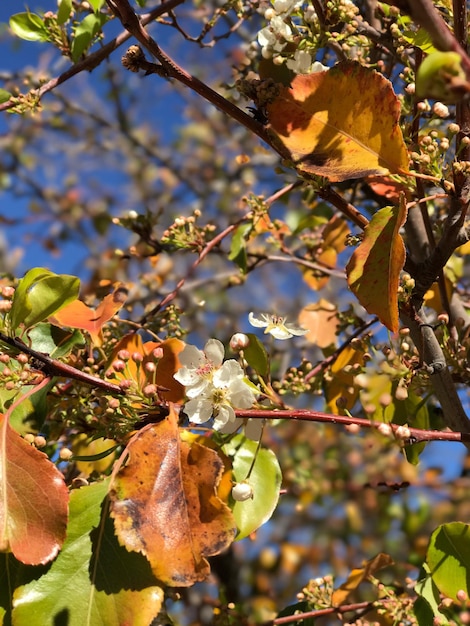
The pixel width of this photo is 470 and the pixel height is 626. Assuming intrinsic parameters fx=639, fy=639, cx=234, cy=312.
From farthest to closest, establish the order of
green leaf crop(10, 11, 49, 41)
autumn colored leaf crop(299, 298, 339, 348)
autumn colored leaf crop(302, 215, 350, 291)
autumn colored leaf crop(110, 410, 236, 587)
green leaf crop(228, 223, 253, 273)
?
autumn colored leaf crop(302, 215, 350, 291) → autumn colored leaf crop(299, 298, 339, 348) → green leaf crop(228, 223, 253, 273) → green leaf crop(10, 11, 49, 41) → autumn colored leaf crop(110, 410, 236, 587)

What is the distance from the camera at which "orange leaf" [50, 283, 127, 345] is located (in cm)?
100

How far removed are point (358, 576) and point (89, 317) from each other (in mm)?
785

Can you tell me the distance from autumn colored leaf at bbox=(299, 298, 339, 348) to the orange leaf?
58cm

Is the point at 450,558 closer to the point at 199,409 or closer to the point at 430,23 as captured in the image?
the point at 199,409

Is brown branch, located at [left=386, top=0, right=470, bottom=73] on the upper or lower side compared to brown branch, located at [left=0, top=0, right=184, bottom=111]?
upper

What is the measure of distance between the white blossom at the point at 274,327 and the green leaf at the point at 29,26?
0.73 meters

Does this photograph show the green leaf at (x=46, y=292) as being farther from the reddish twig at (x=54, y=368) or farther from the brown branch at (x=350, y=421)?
the brown branch at (x=350, y=421)

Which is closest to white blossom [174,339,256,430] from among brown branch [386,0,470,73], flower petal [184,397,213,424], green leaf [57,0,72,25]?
flower petal [184,397,213,424]

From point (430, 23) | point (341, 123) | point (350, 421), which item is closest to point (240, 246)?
point (341, 123)

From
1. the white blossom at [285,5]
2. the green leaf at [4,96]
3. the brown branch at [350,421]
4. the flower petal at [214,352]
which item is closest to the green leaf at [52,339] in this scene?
the flower petal at [214,352]

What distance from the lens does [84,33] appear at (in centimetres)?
123

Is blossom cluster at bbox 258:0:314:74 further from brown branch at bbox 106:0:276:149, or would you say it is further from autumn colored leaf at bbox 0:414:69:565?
autumn colored leaf at bbox 0:414:69:565

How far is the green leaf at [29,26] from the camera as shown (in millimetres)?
1286

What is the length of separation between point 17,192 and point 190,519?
3.45m
